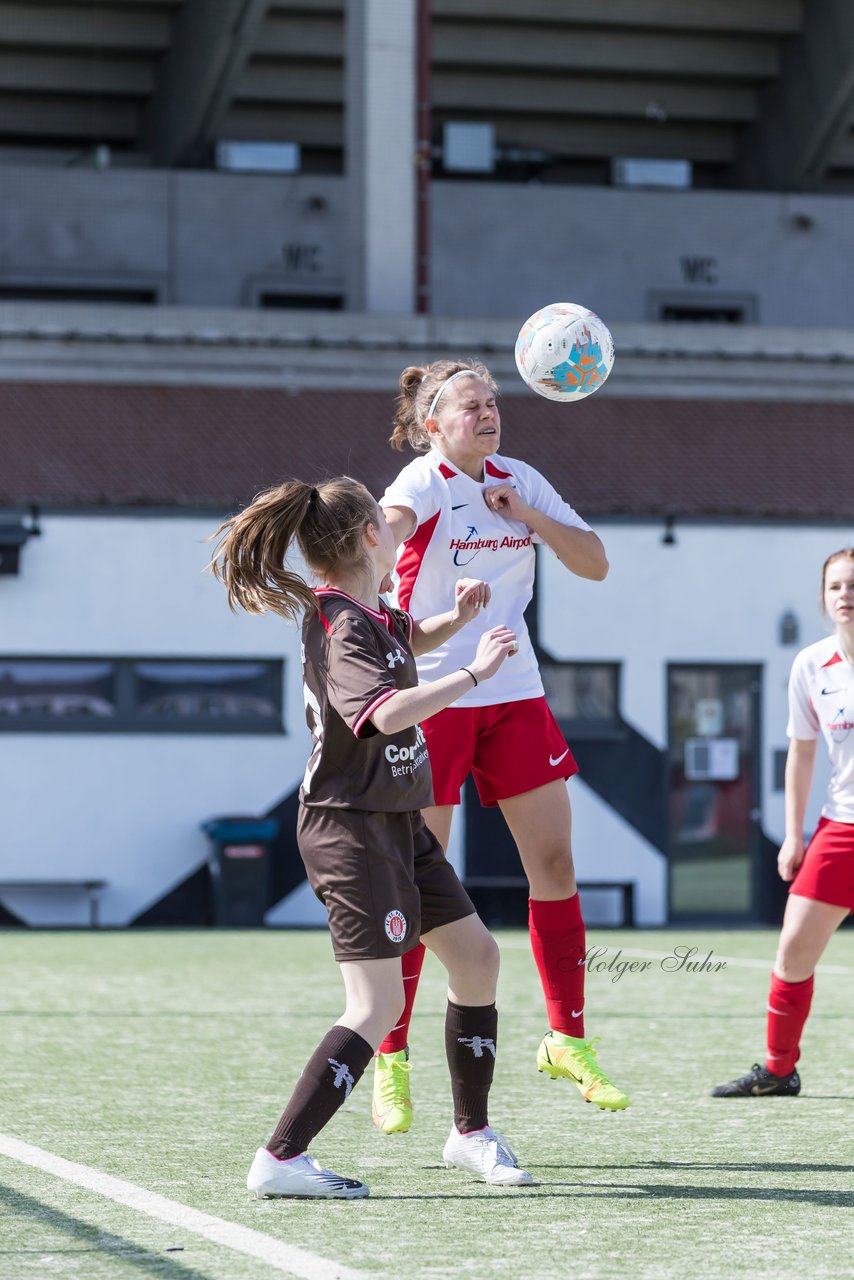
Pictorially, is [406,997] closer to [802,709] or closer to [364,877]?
[364,877]

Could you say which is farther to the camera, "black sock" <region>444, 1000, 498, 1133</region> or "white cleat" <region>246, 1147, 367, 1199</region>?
"black sock" <region>444, 1000, 498, 1133</region>

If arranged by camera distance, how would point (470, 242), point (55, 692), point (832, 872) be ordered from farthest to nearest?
1. point (470, 242)
2. point (55, 692)
3. point (832, 872)

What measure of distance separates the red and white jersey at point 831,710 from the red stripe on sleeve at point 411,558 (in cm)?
152

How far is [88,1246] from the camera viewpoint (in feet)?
12.5

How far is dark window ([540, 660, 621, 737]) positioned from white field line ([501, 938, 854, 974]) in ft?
13.8

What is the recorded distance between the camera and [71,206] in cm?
2370

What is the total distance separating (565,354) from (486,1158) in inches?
97.6

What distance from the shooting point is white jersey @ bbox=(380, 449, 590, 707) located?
17.4ft

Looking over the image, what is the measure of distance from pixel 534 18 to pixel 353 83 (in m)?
4.86

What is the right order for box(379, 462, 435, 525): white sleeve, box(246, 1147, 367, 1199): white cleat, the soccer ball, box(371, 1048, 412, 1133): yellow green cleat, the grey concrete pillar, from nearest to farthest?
box(246, 1147, 367, 1199): white cleat
box(371, 1048, 412, 1133): yellow green cleat
box(379, 462, 435, 525): white sleeve
the soccer ball
the grey concrete pillar

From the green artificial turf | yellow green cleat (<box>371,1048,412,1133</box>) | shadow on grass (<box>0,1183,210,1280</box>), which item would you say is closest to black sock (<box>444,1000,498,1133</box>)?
the green artificial turf

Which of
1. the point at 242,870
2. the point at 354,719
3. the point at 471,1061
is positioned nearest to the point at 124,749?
the point at 242,870

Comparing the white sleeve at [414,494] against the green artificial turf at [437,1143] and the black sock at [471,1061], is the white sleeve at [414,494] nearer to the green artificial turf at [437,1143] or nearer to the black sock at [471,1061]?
the black sock at [471,1061]

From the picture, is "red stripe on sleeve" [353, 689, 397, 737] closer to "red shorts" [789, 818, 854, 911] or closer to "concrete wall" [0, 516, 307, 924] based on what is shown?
"red shorts" [789, 818, 854, 911]
